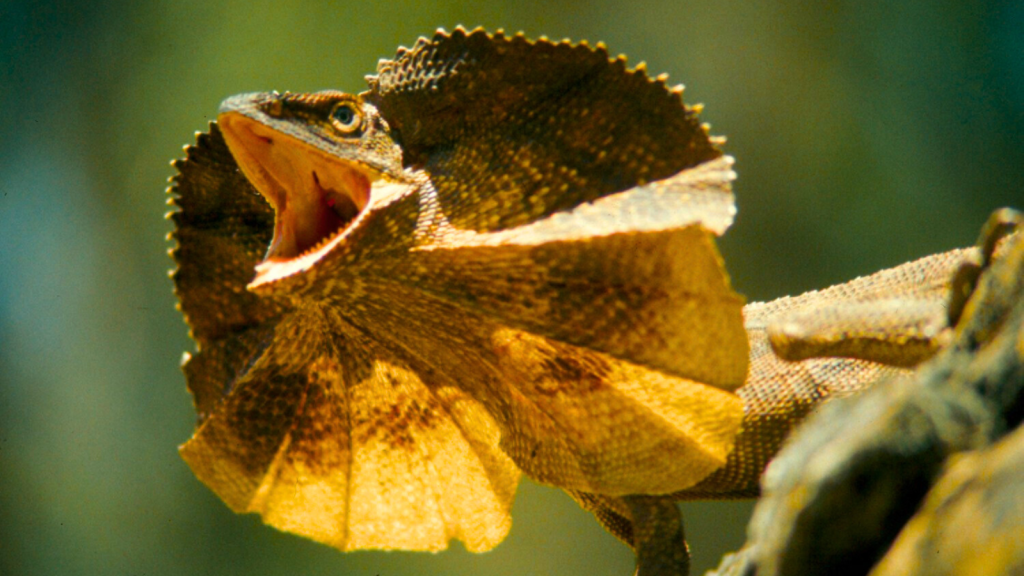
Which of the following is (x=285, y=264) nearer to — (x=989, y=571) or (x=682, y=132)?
(x=682, y=132)

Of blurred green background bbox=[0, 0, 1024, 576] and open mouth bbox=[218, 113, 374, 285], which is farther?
blurred green background bbox=[0, 0, 1024, 576]

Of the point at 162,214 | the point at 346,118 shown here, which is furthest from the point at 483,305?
the point at 162,214

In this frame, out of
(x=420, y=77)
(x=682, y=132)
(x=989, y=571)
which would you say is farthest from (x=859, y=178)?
(x=989, y=571)

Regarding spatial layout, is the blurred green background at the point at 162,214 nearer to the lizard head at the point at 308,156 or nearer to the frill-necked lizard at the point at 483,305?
the frill-necked lizard at the point at 483,305

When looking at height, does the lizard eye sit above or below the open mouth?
above

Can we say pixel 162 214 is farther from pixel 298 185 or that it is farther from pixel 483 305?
pixel 483 305

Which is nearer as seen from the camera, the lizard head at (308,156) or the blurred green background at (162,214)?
the lizard head at (308,156)

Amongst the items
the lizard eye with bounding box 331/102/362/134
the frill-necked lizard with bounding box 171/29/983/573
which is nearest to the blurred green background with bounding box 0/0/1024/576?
the frill-necked lizard with bounding box 171/29/983/573

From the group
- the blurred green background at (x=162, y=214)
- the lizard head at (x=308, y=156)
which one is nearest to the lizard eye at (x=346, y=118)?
the lizard head at (x=308, y=156)

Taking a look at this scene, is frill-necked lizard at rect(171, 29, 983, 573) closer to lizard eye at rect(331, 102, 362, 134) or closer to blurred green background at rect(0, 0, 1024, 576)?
lizard eye at rect(331, 102, 362, 134)
